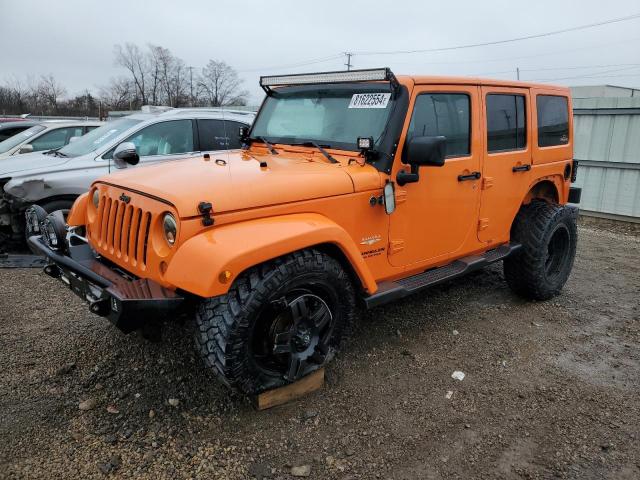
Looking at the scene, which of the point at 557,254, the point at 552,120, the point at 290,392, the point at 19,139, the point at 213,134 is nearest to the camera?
the point at 290,392

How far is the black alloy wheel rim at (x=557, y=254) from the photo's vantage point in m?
4.95

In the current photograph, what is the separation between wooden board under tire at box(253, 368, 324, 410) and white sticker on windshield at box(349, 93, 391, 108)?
6.03 feet

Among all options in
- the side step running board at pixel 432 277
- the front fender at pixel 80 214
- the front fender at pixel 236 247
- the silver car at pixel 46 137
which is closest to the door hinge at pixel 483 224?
the side step running board at pixel 432 277

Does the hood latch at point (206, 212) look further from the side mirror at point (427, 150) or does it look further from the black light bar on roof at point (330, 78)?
the black light bar on roof at point (330, 78)

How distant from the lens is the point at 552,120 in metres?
4.77

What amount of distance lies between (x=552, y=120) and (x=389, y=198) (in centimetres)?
254

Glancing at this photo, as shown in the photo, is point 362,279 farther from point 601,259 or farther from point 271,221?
point 601,259

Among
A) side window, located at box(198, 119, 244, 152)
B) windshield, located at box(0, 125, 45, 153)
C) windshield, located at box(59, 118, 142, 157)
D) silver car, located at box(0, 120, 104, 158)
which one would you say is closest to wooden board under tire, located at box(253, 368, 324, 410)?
side window, located at box(198, 119, 244, 152)

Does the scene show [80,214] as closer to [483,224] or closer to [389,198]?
[389,198]

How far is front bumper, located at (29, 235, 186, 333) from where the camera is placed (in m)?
2.41

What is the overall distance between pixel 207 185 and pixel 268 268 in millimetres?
570

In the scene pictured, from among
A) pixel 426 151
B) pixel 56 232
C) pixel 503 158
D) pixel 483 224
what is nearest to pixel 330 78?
pixel 426 151

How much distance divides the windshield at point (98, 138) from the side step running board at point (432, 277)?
176 inches

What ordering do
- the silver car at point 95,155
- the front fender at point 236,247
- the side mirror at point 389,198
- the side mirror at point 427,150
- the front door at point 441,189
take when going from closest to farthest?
the front fender at point 236,247
the side mirror at point 427,150
the side mirror at point 389,198
the front door at point 441,189
the silver car at point 95,155
